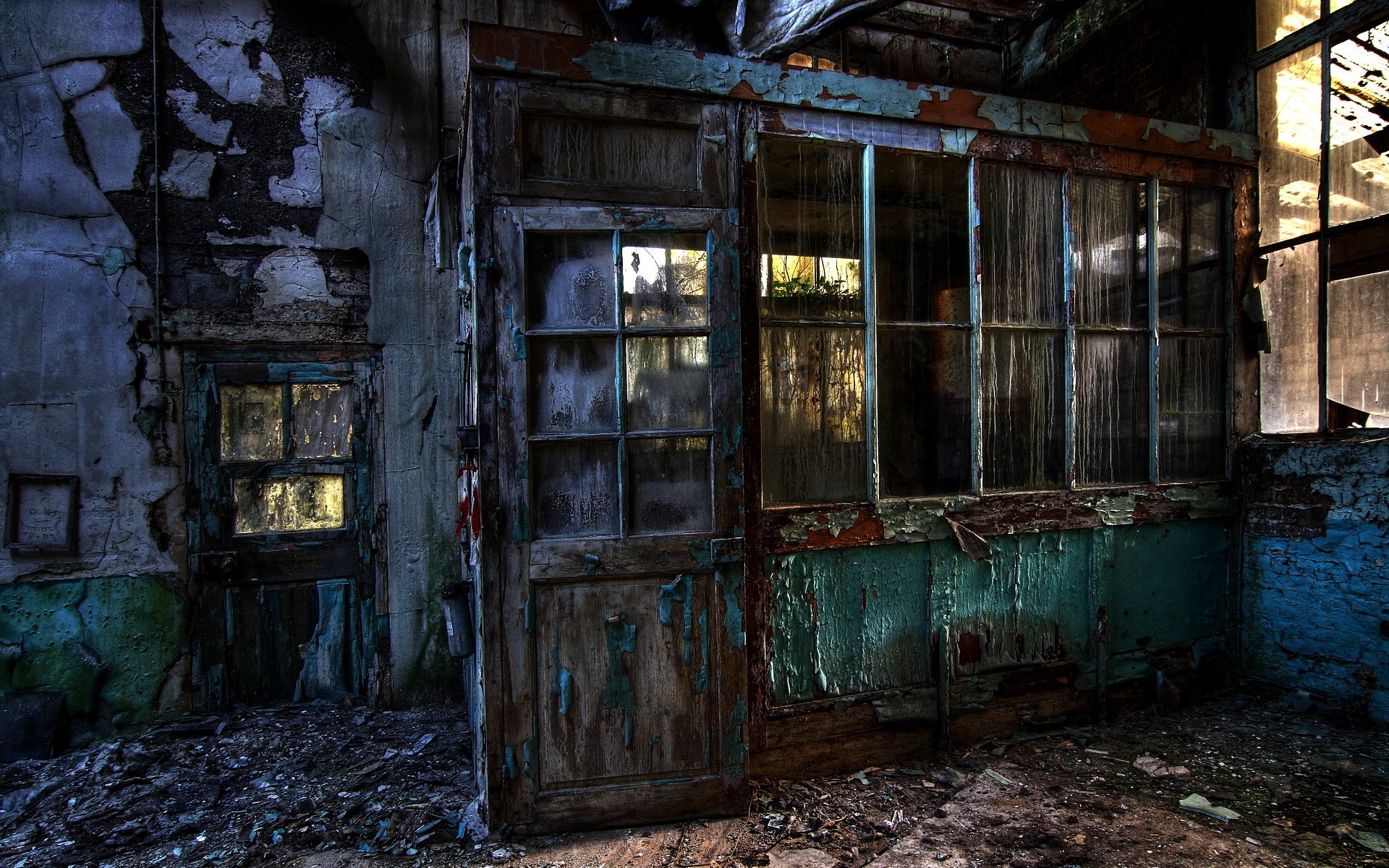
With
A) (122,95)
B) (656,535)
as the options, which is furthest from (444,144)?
(656,535)

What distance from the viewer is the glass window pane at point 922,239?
2.84 metres

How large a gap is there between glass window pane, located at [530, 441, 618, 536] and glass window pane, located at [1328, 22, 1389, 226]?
11.8 ft

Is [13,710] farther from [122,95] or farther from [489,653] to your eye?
[122,95]

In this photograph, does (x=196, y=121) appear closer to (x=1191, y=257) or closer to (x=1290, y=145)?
(x=1191, y=257)

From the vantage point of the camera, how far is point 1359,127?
302 cm

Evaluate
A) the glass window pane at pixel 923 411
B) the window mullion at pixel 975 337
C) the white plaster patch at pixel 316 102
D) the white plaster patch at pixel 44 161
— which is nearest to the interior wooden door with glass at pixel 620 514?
the glass window pane at pixel 923 411

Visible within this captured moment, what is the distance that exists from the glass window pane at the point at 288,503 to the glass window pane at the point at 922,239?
306 cm

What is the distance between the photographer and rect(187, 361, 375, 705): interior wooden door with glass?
11.3 feet

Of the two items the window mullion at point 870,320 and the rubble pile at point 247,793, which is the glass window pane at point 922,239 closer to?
the window mullion at point 870,320

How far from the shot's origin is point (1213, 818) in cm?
232

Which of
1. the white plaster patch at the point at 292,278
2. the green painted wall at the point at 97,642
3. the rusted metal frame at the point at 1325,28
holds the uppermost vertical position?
→ the rusted metal frame at the point at 1325,28

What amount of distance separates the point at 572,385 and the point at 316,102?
2606mm

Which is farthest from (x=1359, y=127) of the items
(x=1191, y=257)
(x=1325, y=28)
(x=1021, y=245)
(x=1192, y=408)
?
(x=1021, y=245)

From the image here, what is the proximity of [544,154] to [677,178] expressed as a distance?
484mm
